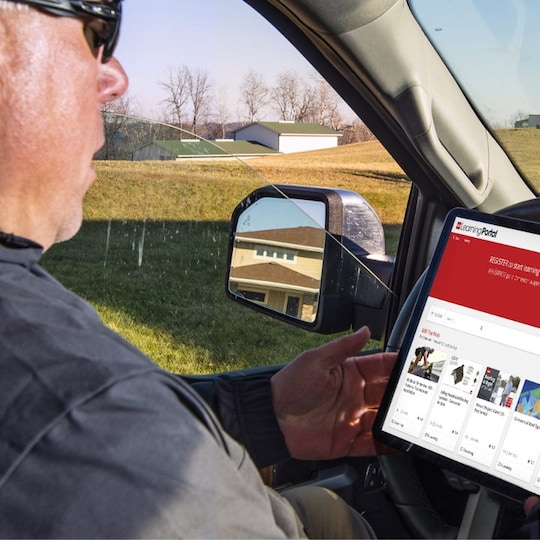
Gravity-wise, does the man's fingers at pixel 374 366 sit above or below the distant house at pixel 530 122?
below

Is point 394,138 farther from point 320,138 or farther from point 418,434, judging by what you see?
point 418,434

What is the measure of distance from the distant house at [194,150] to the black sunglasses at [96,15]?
0.53 metres

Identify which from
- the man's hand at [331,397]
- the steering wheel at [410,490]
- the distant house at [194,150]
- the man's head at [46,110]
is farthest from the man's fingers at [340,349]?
the man's head at [46,110]

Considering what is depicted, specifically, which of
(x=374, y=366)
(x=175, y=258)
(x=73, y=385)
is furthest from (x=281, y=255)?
(x=73, y=385)

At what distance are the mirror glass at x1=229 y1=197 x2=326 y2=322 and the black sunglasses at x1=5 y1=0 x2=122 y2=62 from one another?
0.82m

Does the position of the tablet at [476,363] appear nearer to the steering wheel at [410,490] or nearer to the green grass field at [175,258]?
the steering wheel at [410,490]

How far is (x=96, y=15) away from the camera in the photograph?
133cm

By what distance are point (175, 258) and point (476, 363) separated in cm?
82

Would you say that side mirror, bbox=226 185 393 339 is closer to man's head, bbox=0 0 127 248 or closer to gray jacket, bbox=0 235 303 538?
man's head, bbox=0 0 127 248

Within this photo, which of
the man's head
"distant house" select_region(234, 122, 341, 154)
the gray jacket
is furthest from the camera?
"distant house" select_region(234, 122, 341, 154)

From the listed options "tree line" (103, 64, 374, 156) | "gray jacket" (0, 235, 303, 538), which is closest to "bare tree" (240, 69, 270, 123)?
Result: "tree line" (103, 64, 374, 156)

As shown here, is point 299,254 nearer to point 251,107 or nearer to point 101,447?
point 251,107

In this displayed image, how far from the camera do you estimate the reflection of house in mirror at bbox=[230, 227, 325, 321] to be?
2178 mm

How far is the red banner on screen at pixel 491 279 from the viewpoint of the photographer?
1.60 meters
